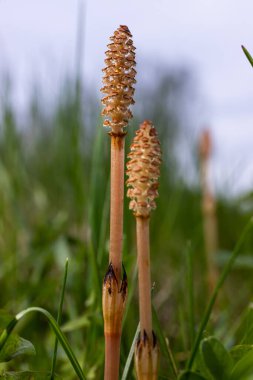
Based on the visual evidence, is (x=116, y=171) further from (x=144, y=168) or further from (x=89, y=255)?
(x=89, y=255)

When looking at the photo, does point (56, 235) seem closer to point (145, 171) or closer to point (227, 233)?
point (227, 233)

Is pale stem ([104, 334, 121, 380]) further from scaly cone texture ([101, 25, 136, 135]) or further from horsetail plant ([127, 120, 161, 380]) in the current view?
scaly cone texture ([101, 25, 136, 135])

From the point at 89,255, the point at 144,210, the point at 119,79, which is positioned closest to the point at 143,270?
the point at 144,210

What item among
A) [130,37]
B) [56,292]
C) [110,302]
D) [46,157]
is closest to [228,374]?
[110,302]

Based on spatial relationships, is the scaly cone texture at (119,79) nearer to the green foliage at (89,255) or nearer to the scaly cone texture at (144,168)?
the scaly cone texture at (144,168)

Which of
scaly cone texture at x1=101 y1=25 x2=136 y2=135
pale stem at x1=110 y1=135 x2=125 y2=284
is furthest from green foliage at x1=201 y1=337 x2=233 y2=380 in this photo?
scaly cone texture at x1=101 y1=25 x2=136 y2=135

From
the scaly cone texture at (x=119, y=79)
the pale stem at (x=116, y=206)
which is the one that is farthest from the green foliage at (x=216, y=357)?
the scaly cone texture at (x=119, y=79)

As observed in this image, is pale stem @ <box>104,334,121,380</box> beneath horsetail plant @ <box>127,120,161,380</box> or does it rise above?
beneath

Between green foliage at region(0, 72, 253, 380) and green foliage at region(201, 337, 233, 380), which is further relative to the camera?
green foliage at region(0, 72, 253, 380)

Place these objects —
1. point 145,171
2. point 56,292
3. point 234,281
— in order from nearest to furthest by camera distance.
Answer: point 145,171 < point 56,292 < point 234,281
